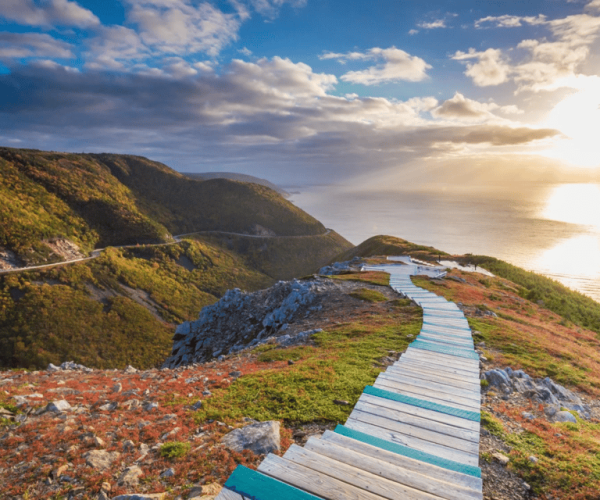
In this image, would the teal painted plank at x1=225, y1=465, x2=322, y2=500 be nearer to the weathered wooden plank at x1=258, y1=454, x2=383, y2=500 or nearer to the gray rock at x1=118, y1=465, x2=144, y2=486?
the weathered wooden plank at x1=258, y1=454, x2=383, y2=500

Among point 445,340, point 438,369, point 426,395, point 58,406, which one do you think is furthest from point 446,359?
point 58,406

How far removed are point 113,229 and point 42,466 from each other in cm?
11279

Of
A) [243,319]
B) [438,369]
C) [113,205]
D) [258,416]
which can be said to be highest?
[113,205]

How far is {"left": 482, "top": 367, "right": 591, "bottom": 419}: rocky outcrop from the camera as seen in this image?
1025cm

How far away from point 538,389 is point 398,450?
7178 millimetres

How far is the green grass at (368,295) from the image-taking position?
24.9 metres

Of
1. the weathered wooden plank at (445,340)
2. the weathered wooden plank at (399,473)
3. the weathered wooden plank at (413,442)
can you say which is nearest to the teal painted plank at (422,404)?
the weathered wooden plank at (413,442)

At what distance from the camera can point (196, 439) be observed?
7.26 m

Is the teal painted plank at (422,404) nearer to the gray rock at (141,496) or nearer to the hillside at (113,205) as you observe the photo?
the gray rock at (141,496)

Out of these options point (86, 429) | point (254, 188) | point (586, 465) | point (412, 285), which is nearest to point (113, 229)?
point (254, 188)

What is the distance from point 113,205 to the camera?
11144 cm

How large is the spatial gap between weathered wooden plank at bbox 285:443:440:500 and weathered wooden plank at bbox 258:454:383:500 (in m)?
0.12

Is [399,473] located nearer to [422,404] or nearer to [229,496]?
[229,496]

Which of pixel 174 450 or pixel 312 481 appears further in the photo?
pixel 174 450
